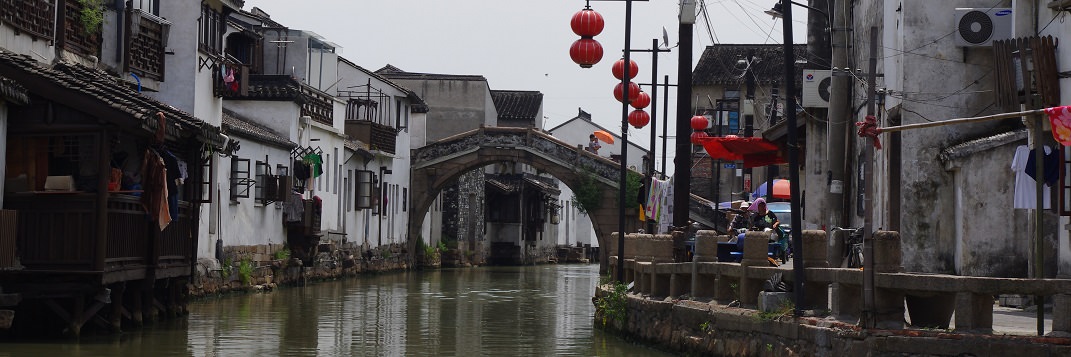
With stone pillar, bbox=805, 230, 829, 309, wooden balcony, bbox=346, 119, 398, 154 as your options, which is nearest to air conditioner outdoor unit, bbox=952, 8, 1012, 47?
stone pillar, bbox=805, 230, 829, 309

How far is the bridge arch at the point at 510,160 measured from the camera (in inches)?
2041

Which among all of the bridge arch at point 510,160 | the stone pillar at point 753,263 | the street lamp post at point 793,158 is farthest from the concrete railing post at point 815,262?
the bridge arch at point 510,160

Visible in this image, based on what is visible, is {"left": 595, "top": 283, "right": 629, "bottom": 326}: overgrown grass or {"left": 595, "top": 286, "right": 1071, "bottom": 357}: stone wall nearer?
{"left": 595, "top": 286, "right": 1071, "bottom": 357}: stone wall

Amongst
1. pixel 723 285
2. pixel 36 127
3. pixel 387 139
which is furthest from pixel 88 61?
pixel 387 139

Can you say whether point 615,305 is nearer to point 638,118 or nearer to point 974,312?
point 974,312

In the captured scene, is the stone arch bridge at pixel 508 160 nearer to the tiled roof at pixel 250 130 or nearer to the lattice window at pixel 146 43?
the tiled roof at pixel 250 130

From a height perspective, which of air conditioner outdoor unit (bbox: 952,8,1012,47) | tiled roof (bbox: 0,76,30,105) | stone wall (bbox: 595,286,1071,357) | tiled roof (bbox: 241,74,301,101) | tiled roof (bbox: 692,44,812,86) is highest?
tiled roof (bbox: 692,44,812,86)

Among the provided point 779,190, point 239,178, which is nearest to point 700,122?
point 779,190

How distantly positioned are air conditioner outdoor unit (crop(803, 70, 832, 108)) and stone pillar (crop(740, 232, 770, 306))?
907 cm

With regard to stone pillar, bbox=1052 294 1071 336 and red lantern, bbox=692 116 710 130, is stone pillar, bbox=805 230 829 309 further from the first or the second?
red lantern, bbox=692 116 710 130

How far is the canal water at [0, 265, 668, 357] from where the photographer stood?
1894cm

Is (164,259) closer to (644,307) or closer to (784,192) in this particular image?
(644,307)

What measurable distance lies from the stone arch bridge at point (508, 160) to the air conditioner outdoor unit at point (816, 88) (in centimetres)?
2597

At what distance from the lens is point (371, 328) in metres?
23.3
